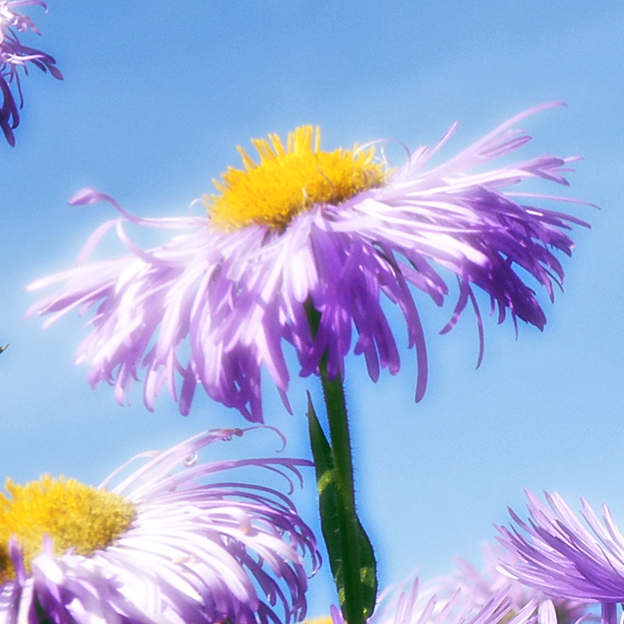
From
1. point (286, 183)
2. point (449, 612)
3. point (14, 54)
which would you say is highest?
point (14, 54)

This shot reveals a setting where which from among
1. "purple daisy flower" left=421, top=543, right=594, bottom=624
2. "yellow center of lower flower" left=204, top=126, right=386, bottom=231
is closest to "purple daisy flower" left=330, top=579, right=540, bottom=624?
"purple daisy flower" left=421, top=543, right=594, bottom=624

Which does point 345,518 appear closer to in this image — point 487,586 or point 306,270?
point 306,270

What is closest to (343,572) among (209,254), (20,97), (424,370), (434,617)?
(424,370)

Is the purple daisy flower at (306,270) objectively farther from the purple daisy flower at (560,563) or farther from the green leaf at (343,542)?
the purple daisy flower at (560,563)

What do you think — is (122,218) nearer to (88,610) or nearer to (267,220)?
(267,220)

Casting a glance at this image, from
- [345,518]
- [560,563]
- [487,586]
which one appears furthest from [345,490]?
[487,586]

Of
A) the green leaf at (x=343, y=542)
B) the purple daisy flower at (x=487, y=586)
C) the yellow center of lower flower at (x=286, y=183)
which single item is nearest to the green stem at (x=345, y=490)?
the green leaf at (x=343, y=542)

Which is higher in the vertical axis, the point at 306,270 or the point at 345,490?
the point at 306,270

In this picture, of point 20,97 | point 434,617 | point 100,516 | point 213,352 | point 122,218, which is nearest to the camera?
point 213,352
